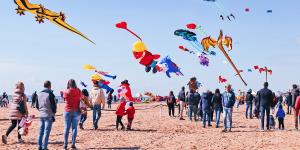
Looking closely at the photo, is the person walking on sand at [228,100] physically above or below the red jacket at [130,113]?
above

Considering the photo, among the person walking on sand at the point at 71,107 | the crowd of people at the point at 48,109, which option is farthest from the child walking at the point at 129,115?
the person walking on sand at the point at 71,107

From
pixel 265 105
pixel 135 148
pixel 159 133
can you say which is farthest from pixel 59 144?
pixel 265 105

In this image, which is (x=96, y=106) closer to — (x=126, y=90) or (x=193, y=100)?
(x=126, y=90)

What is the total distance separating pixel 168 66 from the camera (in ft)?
80.4

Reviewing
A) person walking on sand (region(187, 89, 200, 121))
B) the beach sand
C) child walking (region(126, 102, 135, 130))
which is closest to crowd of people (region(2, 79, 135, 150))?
the beach sand

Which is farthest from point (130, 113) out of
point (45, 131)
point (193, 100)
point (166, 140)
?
point (45, 131)

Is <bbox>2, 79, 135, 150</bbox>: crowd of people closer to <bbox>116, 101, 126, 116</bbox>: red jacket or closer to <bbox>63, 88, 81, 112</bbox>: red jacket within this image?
<bbox>63, 88, 81, 112</bbox>: red jacket

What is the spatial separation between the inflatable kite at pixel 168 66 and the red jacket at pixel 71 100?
12.2 metres

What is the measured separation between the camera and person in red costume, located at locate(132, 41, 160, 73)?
2080 centimetres

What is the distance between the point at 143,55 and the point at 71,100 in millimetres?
9537

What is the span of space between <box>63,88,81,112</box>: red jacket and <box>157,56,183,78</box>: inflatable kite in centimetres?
1220

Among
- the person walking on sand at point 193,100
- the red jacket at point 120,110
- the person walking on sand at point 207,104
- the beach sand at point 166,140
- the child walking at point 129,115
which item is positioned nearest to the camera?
the beach sand at point 166,140

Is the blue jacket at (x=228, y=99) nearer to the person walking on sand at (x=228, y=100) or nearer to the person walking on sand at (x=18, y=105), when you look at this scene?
the person walking on sand at (x=228, y=100)

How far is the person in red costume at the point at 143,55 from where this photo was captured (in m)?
20.8
